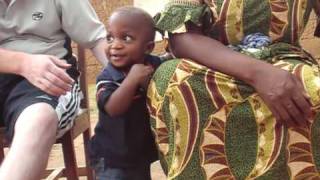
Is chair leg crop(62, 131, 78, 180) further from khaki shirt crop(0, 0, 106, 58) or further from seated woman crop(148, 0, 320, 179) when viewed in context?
seated woman crop(148, 0, 320, 179)

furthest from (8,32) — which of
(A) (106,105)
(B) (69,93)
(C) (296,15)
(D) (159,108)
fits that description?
(C) (296,15)

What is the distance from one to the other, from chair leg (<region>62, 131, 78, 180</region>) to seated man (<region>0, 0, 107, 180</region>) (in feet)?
0.64

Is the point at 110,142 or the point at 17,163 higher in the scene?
the point at 17,163

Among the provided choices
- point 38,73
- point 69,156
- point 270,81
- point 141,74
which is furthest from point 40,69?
point 270,81

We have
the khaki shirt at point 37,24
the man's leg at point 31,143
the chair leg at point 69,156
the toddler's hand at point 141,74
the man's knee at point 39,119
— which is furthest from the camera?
the chair leg at point 69,156

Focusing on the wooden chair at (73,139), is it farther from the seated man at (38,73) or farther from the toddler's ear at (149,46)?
the toddler's ear at (149,46)

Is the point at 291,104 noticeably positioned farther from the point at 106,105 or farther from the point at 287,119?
the point at 106,105

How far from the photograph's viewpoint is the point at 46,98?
7.94ft

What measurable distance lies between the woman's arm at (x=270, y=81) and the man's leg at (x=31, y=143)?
1.82 feet

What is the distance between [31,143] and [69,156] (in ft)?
2.58

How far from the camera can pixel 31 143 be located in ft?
7.14

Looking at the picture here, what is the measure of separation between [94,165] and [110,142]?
15cm

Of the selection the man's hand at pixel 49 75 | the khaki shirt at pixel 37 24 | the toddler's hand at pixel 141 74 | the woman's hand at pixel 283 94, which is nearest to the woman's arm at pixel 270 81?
the woman's hand at pixel 283 94

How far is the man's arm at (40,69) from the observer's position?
95.2 inches
